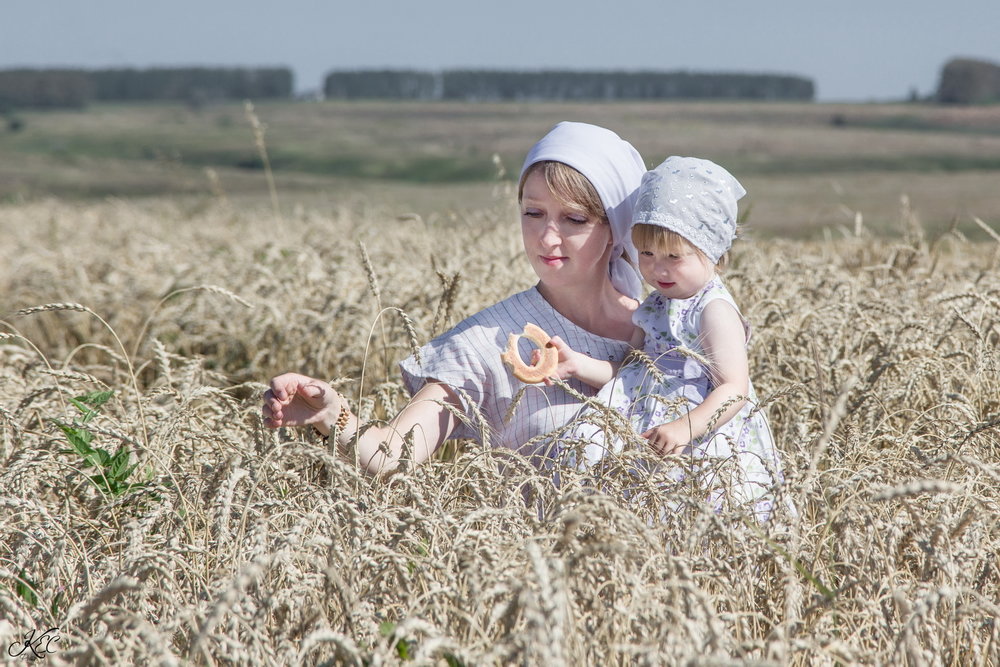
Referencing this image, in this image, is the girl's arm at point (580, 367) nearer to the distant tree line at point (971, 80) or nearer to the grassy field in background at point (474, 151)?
the grassy field in background at point (474, 151)

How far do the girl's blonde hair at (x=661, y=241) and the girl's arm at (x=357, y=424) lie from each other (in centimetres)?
72

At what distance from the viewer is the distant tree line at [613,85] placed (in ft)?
303

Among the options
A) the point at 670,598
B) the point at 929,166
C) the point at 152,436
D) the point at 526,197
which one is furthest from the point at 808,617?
the point at 929,166

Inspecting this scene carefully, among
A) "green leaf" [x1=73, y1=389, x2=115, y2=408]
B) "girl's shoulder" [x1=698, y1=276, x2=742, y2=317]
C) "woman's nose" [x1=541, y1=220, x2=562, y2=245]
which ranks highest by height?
"woman's nose" [x1=541, y1=220, x2=562, y2=245]

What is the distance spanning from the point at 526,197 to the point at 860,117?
68.9 meters

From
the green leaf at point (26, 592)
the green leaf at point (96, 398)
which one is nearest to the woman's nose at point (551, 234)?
the green leaf at point (96, 398)

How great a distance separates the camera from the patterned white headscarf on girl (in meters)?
2.60

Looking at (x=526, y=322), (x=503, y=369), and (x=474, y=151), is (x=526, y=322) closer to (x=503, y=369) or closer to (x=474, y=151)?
(x=503, y=369)

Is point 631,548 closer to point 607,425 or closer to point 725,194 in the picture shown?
point 607,425

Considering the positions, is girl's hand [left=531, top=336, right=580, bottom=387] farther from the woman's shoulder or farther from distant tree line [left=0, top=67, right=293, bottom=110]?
distant tree line [left=0, top=67, right=293, bottom=110]

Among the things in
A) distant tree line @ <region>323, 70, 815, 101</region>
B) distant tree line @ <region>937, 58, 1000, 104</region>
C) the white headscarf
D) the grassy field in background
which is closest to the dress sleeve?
the white headscarf

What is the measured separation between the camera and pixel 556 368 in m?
2.72
